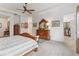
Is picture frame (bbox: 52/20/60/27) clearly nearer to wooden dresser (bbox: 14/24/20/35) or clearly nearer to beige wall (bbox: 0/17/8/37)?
wooden dresser (bbox: 14/24/20/35)

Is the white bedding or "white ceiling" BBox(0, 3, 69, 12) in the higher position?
"white ceiling" BBox(0, 3, 69, 12)

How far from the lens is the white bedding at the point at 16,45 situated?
A: 2000 mm

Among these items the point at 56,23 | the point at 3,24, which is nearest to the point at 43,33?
the point at 56,23

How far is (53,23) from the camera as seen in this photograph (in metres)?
2.43

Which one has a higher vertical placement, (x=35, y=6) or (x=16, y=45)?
(x=35, y=6)

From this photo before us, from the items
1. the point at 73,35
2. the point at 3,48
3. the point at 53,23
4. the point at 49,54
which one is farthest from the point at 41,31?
the point at 3,48

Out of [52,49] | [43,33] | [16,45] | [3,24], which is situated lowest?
[52,49]

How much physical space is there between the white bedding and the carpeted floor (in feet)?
0.45

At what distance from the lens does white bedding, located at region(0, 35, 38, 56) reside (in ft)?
6.56

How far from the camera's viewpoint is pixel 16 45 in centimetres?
216

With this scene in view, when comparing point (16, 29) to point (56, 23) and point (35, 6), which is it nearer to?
point (35, 6)

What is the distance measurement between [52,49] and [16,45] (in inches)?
29.6

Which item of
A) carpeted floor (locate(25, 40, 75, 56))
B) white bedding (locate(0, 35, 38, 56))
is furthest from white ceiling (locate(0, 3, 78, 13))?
carpeted floor (locate(25, 40, 75, 56))

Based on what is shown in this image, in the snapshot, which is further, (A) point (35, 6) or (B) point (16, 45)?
(A) point (35, 6)
